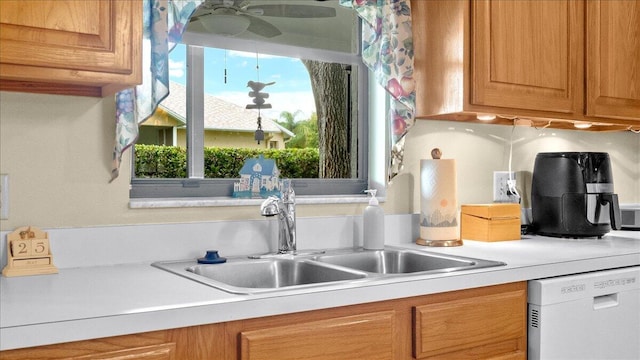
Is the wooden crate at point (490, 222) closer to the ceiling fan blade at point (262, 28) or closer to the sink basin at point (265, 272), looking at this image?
the sink basin at point (265, 272)

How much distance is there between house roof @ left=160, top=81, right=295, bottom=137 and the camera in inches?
83.8

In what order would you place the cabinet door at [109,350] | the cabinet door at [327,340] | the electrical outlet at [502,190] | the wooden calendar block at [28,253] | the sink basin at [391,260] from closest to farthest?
1. the cabinet door at [109,350]
2. the cabinet door at [327,340]
3. the wooden calendar block at [28,253]
4. the sink basin at [391,260]
5. the electrical outlet at [502,190]

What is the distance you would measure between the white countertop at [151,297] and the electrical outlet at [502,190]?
0.72 meters

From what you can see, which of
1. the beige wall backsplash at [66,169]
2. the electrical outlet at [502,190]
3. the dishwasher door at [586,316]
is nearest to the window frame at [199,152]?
the beige wall backsplash at [66,169]

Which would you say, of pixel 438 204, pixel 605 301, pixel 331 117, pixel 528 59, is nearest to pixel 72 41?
pixel 331 117

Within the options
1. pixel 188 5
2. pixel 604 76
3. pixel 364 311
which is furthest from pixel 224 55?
pixel 604 76

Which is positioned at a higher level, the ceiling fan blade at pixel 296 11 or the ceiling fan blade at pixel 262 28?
the ceiling fan blade at pixel 296 11

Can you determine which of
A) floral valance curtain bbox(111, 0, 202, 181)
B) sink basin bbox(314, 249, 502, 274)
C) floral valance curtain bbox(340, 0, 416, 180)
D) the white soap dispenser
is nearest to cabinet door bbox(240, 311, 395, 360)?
sink basin bbox(314, 249, 502, 274)

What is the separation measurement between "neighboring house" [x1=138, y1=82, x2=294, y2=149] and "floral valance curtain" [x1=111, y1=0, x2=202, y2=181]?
0.80ft

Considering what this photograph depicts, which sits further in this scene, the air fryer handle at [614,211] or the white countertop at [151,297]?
the air fryer handle at [614,211]

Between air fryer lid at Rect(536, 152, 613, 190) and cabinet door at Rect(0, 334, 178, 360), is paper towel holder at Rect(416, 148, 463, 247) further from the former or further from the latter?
cabinet door at Rect(0, 334, 178, 360)

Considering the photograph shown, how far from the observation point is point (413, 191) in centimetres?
248

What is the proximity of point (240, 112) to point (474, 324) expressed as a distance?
1.11 meters

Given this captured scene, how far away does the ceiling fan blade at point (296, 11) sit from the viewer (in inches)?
91.0
